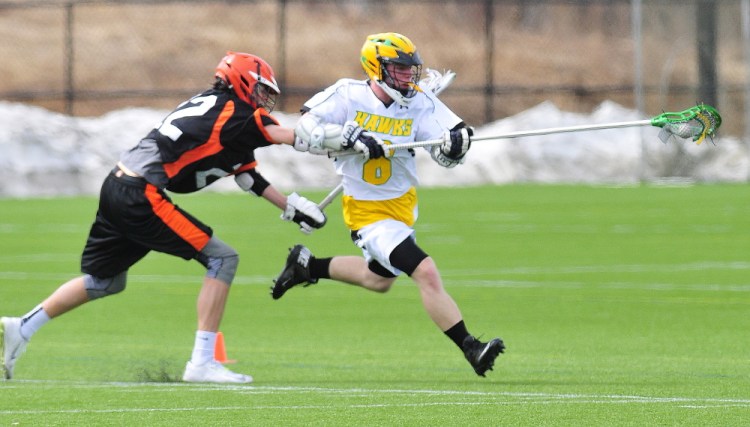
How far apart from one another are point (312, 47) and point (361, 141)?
124 ft

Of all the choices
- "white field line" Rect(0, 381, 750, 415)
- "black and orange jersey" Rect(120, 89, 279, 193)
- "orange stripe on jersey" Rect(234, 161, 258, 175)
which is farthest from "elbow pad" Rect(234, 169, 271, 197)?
"white field line" Rect(0, 381, 750, 415)

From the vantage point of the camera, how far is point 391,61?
10.1m

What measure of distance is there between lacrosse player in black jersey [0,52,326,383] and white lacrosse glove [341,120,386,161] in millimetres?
327

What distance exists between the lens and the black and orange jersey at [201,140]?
9875 mm

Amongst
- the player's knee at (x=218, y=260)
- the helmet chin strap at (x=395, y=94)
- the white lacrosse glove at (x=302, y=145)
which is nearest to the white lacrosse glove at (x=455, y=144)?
the helmet chin strap at (x=395, y=94)

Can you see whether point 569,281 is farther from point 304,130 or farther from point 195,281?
point 304,130

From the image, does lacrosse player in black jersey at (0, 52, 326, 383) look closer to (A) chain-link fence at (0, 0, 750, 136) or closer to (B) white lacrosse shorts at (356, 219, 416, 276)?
(B) white lacrosse shorts at (356, 219, 416, 276)

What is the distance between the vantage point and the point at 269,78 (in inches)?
399

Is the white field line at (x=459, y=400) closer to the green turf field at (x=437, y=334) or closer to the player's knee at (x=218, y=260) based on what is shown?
the green turf field at (x=437, y=334)

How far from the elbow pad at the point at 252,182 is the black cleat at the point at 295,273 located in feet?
2.68

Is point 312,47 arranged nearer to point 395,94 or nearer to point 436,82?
point 436,82

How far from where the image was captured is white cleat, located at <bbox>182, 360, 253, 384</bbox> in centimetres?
976

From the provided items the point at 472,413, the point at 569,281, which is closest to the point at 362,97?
the point at 472,413

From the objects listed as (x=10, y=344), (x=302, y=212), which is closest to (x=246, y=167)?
(x=302, y=212)
